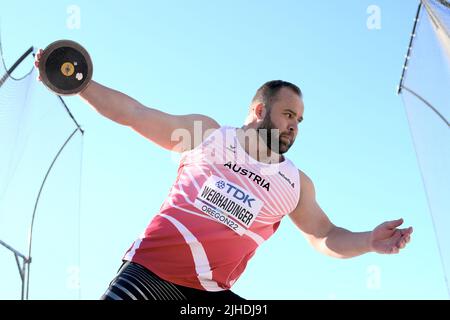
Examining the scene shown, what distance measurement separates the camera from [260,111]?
15.5 feet

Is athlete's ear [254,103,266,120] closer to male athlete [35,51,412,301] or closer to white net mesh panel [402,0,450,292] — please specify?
male athlete [35,51,412,301]

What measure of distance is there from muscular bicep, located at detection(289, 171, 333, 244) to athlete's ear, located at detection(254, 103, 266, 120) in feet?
1.67

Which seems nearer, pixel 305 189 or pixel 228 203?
pixel 228 203

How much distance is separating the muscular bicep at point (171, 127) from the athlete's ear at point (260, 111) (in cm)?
37

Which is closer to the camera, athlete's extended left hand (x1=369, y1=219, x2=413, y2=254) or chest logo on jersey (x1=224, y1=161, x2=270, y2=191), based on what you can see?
athlete's extended left hand (x1=369, y1=219, x2=413, y2=254)

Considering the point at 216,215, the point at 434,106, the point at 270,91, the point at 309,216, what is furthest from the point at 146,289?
the point at 434,106

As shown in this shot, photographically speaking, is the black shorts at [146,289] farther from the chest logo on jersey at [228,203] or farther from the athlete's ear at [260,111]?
the athlete's ear at [260,111]

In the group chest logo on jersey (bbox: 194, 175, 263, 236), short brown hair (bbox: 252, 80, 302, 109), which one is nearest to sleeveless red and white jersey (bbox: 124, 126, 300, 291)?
chest logo on jersey (bbox: 194, 175, 263, 236)

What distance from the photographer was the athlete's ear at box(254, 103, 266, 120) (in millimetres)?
4675

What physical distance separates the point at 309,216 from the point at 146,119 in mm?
1429

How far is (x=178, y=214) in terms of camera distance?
4.09m

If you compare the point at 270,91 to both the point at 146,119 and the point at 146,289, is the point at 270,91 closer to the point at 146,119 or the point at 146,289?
the point at 146,119

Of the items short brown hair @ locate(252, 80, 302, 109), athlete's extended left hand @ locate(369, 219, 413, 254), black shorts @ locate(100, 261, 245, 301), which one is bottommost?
black shorts @ locate(100, 261, 245, 301)

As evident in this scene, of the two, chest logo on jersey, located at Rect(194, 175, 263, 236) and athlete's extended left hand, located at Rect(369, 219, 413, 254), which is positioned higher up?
chest logo on jersey, located at Rect(194, 175, 263, 236)
